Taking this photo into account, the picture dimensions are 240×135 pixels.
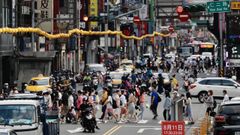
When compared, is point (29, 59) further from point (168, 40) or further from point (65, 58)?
point (168, 40)

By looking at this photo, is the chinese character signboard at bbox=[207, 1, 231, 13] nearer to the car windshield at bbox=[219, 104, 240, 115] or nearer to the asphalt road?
the asphalt road

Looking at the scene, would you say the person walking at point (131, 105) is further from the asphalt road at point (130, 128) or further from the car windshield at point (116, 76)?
the car windshield at point (116, 76)

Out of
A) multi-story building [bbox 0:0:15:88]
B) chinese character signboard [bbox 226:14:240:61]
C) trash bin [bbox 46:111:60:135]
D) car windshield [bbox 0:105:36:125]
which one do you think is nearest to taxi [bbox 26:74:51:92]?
multi-story building [bbox 0:0:15:88]

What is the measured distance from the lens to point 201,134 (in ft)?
86.3

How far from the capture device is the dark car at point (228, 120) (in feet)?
64.3

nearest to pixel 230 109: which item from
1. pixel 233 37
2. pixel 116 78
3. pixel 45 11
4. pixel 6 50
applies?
pixel 116 78

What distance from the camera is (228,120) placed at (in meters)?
20.0

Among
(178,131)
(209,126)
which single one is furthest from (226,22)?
(178,131)

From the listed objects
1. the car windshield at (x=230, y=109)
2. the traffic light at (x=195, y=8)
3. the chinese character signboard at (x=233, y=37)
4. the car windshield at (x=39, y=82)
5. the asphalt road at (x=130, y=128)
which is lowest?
the asphalt road at (x=130, y=128)

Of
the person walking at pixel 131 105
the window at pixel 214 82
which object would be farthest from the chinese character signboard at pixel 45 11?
the person walking at pixel 131 105

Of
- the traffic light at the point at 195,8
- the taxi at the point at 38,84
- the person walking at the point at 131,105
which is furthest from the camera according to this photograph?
the traffic light at the point at 195,8

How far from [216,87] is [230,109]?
24.2 meters

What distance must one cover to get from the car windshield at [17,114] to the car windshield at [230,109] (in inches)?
194

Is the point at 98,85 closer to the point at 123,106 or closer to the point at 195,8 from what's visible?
the point at 195,8
